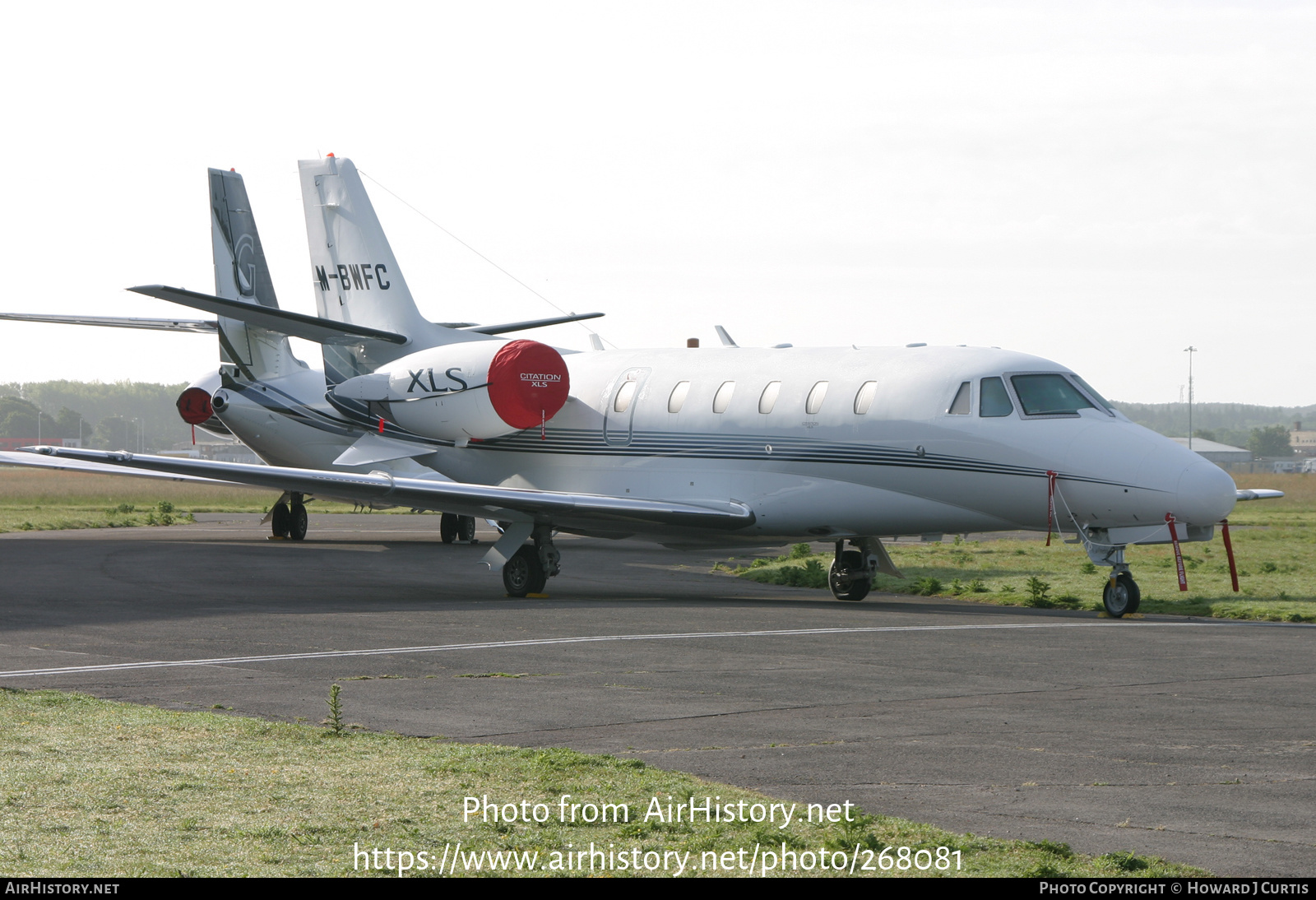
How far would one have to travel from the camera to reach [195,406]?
106 ft

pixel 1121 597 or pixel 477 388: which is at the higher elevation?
pixel 477 388

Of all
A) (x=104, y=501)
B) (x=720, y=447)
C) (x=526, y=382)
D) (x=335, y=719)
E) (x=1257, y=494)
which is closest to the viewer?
(x=335, y=719)

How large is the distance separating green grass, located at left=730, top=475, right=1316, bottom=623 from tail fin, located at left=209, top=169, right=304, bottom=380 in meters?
11.0

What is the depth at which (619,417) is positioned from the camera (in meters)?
21.0

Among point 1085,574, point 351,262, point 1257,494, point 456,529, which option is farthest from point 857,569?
point 456,529

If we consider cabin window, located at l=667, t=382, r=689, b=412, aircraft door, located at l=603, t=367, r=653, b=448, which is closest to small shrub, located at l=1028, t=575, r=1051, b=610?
cabin window, located at l=667, t=382, r=689, b=412

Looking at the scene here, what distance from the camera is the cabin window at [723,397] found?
1983 cm

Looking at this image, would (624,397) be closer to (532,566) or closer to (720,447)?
(720,447)

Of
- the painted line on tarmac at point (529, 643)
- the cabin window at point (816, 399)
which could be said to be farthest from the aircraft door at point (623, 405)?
the painted line on tarmac at point (529, 643)

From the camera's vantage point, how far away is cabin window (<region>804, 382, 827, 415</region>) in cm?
1877

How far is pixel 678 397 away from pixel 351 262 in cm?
837

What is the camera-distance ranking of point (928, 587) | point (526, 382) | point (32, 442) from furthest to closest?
point (32, 442)
point (526, 382)
point (928, 587)

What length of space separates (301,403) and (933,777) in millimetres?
24017

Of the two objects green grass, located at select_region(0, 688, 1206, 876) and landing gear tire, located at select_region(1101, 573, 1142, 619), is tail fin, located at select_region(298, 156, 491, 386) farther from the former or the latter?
green grass, located at select_region(0, 688, 1206, 876)
